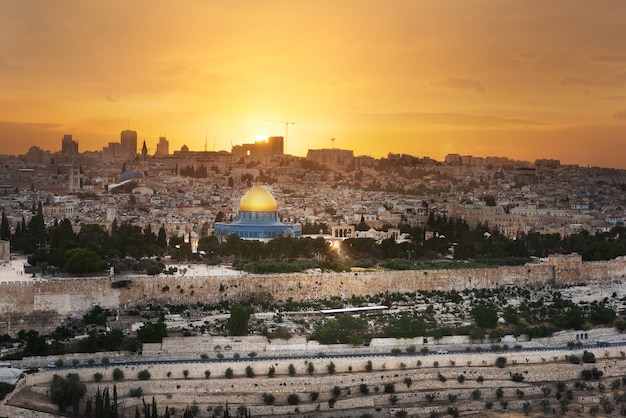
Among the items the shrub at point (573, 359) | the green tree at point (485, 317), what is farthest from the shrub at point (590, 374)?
the green tree at point (485, 317)

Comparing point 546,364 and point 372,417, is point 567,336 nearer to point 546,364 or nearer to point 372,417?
point 546,364

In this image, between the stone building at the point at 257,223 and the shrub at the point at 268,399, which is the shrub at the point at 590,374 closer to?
the shrub at the point at 268,399

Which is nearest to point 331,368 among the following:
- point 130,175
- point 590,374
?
point 590,374

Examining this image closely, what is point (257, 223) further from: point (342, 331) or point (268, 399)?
point (268, 399)

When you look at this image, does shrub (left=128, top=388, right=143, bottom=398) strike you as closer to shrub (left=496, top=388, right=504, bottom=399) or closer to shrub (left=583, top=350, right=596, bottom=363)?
shrub (left=496, top=388, right=504, bottom=399)

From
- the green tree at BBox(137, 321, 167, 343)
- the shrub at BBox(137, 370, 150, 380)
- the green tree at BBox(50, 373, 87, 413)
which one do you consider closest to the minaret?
the green tree at BBox(137, 321, 167, 343)

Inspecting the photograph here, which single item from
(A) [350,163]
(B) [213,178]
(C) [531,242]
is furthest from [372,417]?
(A) [350,163]
